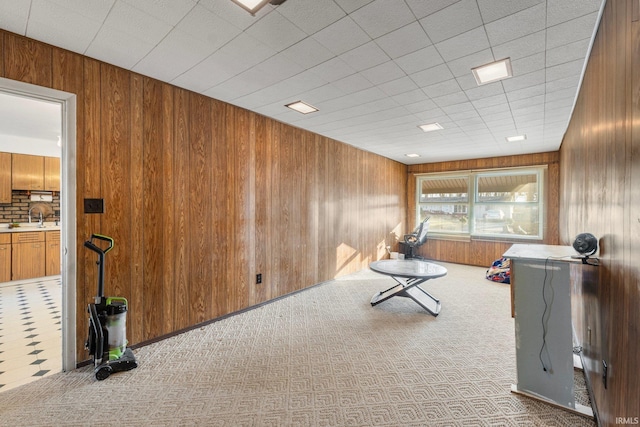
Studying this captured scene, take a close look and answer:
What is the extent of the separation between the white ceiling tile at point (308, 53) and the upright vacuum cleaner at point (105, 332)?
6.94 ft

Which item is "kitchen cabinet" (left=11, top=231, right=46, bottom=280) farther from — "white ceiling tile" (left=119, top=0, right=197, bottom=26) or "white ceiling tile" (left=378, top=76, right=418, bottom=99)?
"white ceiling tile" (left=378, top=76, right=418, bottom=99)

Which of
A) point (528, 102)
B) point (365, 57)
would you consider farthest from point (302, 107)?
point (528, 102)

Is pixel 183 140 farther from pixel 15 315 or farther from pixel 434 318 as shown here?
pixel 434 318

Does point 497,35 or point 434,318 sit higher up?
point 497,35

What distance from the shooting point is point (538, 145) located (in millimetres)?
5270

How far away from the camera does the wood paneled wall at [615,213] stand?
45.0 inches

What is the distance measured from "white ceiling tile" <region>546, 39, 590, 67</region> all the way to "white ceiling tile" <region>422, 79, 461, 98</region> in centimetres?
71

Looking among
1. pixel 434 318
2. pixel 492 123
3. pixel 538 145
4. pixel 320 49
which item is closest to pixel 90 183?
pixel 320 49

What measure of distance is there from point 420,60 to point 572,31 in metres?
0.99

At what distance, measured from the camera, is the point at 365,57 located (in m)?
2.29

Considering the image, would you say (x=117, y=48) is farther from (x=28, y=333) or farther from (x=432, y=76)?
(x=28, y=333)

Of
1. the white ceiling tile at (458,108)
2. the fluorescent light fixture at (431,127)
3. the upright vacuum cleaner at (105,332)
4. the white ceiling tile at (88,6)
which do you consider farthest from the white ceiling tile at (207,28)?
the fluorescent light fixture at (431,127)

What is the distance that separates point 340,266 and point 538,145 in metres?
4.41

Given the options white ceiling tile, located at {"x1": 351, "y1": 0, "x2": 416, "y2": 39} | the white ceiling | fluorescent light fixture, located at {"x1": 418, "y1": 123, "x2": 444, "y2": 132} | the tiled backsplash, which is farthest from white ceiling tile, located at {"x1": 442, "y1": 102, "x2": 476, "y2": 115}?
the tiled backsplash
